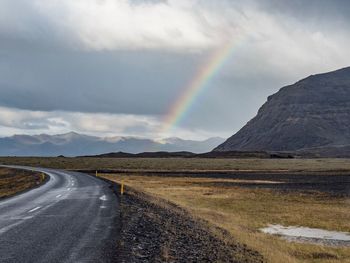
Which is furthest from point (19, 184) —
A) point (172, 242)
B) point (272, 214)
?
point (172, 242)

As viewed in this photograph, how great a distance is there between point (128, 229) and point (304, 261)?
7.85m

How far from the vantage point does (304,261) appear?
66.1 ft

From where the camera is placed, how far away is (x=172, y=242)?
690 inches

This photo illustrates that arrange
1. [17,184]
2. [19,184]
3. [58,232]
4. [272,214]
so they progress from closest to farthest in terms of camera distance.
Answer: [58,232]
[272,214]
[19,184]
[17,184]

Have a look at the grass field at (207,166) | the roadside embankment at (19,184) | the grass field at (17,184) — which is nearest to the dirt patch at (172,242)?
the roadside embankment at (19,184)

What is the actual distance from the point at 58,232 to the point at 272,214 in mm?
21751

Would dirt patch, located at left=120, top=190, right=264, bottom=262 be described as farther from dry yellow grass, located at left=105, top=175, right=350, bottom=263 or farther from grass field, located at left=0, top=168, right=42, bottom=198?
grass field, located at left=0, top=168, right=42, bottom=198

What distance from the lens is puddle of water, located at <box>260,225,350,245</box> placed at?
85.6ft

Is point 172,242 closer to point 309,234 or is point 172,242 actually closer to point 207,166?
point 309,234

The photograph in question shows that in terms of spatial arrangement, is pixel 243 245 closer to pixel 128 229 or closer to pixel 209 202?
pixel 128 229

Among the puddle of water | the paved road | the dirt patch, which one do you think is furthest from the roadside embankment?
the puddle of water

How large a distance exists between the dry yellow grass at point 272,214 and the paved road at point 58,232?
21.7ft

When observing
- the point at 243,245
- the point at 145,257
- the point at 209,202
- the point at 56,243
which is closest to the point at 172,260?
the point at 145,257

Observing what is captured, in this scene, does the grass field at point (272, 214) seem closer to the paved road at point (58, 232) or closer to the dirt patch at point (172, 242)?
the dirt patch at point (172, 242)
